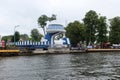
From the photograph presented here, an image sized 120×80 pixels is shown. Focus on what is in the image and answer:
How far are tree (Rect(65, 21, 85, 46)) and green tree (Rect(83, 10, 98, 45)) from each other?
3.12 metres

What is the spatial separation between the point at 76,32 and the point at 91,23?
7.82 m

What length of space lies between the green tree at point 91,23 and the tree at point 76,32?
3.12 metres

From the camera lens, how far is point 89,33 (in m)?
142

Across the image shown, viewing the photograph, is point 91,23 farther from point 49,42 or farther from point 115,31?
point 49,42

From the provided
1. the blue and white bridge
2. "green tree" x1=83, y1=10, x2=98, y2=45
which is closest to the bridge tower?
the blue and white bridge

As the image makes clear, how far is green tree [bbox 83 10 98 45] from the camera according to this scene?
462 ft

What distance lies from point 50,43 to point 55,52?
22.2ft

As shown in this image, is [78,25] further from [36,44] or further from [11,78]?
[11,78]

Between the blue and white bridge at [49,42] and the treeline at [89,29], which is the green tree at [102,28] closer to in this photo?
the treeline at [89,29]

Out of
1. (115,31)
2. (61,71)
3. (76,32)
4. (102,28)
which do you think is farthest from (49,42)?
(61,71)

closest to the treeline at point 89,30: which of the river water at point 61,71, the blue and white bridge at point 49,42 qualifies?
the blue and white bridge at point 49,42

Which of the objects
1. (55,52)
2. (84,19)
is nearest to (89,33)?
(84,19)

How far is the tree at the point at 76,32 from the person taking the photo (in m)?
139

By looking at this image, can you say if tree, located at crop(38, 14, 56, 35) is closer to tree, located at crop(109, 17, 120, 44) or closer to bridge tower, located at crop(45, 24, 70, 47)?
tree, located at crop(109, 17, 120, 44)
